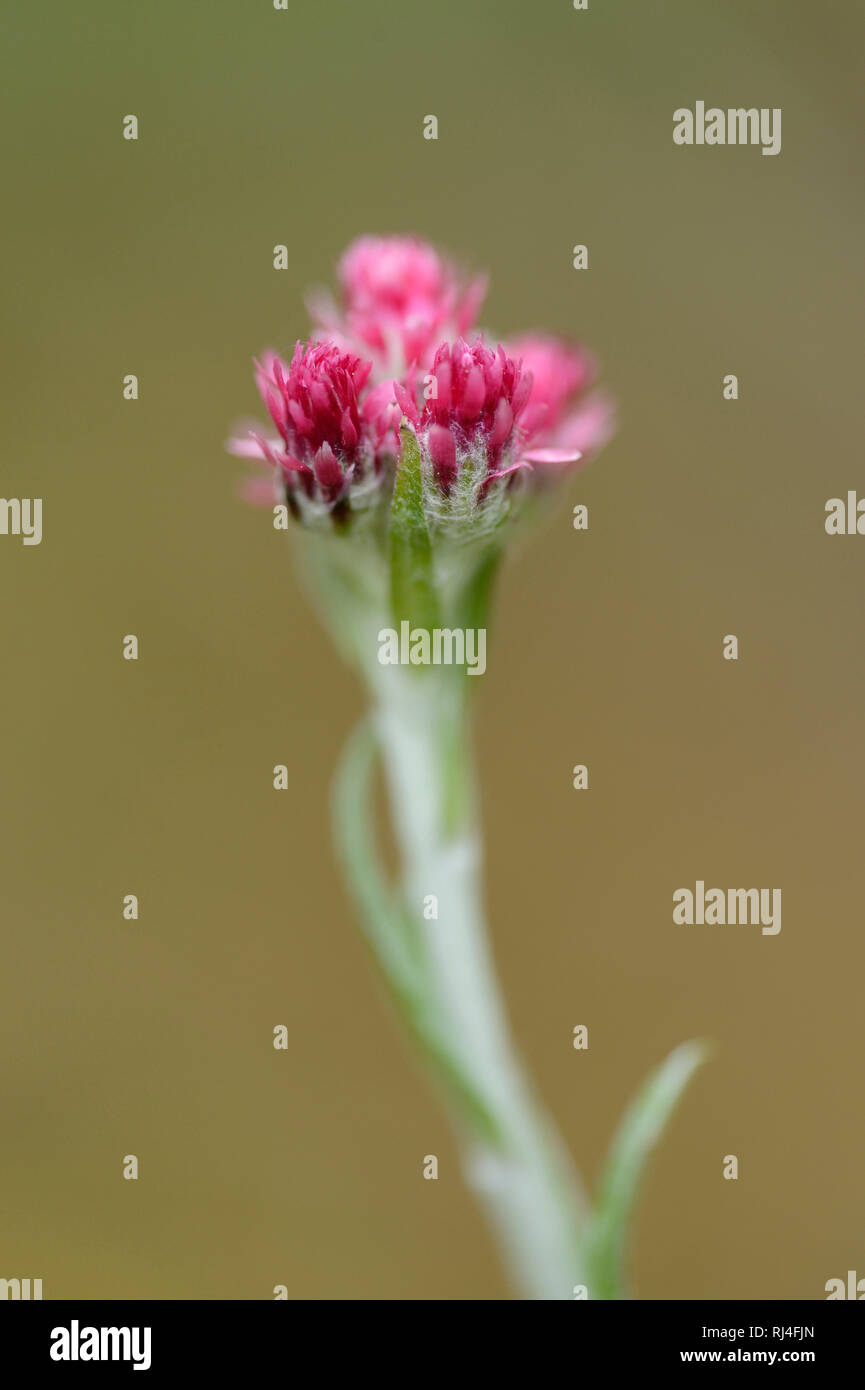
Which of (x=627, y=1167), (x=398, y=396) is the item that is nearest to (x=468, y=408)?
(x=398, y=396)

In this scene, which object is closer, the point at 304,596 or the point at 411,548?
the point at 411,548

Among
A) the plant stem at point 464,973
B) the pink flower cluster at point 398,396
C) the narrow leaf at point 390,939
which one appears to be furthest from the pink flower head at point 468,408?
the narrow leaf at point 390,939

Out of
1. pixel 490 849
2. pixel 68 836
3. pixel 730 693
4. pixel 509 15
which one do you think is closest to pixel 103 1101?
pixel 68 836

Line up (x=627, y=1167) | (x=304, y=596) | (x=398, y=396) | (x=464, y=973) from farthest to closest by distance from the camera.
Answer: (x=304, y=596)
(x=464, y=973)
(x=627, y=1167)
(x=398, y=396)

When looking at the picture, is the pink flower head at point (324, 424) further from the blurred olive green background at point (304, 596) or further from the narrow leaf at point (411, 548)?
the blurred olive green background at point (304, 596)

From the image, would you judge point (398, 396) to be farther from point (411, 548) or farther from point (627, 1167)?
point (627, 1167)

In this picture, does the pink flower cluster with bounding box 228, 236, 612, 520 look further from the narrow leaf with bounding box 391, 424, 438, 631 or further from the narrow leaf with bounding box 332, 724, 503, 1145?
the narrow leaf with bounding box 332, 724, 503, 1145
